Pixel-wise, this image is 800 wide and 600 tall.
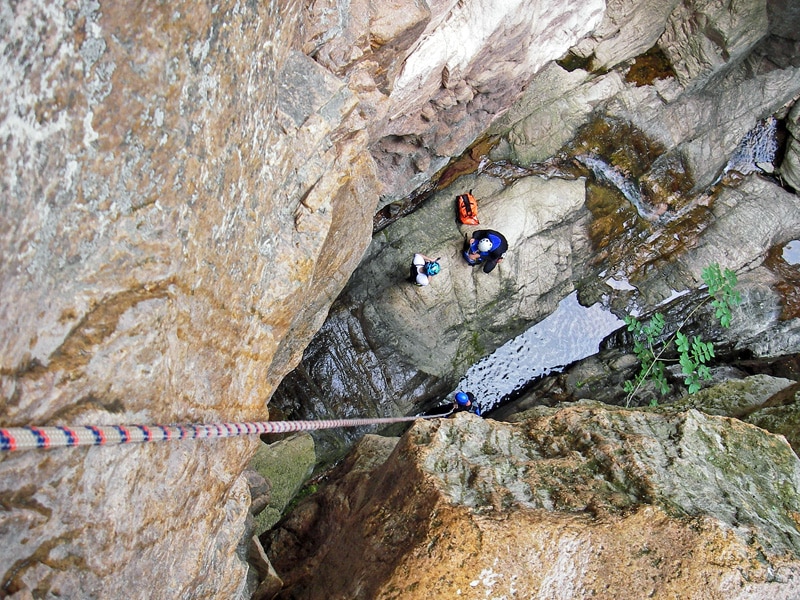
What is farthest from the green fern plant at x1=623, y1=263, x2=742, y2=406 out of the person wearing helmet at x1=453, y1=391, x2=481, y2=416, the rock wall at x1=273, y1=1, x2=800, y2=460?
the person wearing helmet at x1=453, y1=391, x2=481, y2=416

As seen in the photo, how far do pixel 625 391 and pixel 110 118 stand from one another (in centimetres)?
772

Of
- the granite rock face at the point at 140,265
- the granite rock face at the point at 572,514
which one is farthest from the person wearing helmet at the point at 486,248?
the granite rock face at the point at 140,265

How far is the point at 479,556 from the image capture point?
3020 mm

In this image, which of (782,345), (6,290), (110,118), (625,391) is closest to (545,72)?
(625,391)

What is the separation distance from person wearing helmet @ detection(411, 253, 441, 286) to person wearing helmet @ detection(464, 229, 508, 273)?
49 cm

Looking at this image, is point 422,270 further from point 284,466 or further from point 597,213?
point 597,213

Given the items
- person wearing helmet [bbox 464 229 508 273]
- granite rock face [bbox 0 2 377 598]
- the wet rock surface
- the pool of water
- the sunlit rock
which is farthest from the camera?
the pool of water

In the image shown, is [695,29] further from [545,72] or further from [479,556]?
[479,556]

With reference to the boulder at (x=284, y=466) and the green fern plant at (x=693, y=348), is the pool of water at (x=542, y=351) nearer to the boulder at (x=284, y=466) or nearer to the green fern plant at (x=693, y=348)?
the green fern plant at (x=693, y=348)

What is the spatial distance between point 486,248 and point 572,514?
4358mm

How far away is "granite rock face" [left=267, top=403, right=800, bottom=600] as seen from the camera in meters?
3.02

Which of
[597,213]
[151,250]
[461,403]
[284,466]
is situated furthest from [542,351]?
[151,250]

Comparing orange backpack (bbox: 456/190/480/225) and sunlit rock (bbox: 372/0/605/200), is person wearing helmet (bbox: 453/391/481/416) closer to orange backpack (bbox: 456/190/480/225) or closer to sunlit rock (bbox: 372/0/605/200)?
orange backpack (bbox: 456/190/480/225)

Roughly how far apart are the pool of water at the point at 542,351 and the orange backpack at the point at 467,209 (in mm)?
2364
